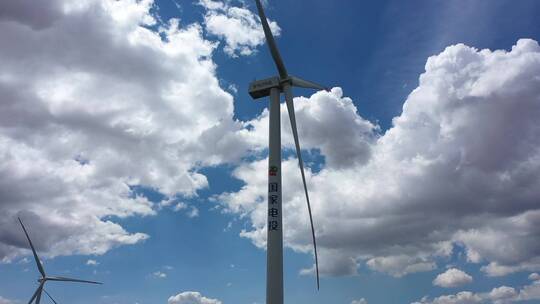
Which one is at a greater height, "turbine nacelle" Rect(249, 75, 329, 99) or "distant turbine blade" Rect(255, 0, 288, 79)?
"distant turbine blade" Rect(255, 0, 288, 79)

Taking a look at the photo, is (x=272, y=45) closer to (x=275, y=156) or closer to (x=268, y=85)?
(x=268, y=85)

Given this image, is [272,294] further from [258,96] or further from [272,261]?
[258,96]

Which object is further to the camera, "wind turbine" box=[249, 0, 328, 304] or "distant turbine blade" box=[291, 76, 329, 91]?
"distant turbine blade" box=[291, 76, 329, 91]

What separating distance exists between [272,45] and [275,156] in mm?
22492

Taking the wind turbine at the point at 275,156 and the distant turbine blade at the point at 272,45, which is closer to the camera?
the wind turbine at the point at 275,156

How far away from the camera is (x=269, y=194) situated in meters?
67.4

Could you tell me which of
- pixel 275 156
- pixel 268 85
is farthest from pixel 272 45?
pixel 275 156

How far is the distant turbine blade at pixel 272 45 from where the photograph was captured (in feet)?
262

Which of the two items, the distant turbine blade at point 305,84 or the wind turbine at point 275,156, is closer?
the wind turbine at point 275,156

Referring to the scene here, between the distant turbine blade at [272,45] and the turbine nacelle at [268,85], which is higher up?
the distant turbine blade at [272,45]

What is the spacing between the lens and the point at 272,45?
80.0 meters

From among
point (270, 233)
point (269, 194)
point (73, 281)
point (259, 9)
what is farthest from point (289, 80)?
point (73, 281)

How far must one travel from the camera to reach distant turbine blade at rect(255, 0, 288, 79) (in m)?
79.8

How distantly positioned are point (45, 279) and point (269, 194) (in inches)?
4831
